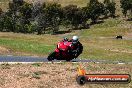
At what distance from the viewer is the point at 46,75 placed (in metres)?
20.9

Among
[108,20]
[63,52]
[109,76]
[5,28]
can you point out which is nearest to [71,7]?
[108,20]

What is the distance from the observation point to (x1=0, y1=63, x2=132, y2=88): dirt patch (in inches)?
754

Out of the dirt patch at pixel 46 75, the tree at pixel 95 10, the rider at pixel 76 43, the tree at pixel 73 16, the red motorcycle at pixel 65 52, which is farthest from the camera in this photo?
the tree at pixel 95 10

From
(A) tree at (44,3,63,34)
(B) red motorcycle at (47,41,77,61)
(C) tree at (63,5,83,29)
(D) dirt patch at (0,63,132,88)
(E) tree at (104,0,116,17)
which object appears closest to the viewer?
(D) dirt patch at (0,63,132,88)

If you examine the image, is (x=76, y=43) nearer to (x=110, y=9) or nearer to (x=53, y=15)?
(x=53, y=15)


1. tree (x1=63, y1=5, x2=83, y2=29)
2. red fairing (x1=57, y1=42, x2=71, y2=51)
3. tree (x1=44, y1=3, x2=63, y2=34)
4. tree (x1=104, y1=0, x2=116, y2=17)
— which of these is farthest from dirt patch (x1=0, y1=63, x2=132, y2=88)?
tree (x1=104, y1=0, x2=116, y2=17)

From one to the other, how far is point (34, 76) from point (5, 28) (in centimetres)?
12433

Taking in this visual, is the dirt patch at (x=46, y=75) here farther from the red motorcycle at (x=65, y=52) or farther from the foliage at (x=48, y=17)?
the foliage at (x=48, y=17)

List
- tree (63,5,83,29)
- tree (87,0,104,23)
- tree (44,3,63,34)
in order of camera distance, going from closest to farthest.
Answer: tree (44,3,63,34) → tree (63,5,83,29) → tree (87,0,104,23)

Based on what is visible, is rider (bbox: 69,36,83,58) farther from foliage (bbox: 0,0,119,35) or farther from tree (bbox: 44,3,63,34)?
tree (bbox: 44,3,63,34)

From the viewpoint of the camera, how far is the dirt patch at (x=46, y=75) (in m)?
19.1

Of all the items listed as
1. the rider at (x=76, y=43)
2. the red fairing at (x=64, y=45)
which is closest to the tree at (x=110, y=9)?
the rider at (x=76, y=43)

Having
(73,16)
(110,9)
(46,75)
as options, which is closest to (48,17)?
(73,16)

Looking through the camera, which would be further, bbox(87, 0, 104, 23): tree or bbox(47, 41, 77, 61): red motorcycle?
bbox(87, 0, 104, 23): tree
